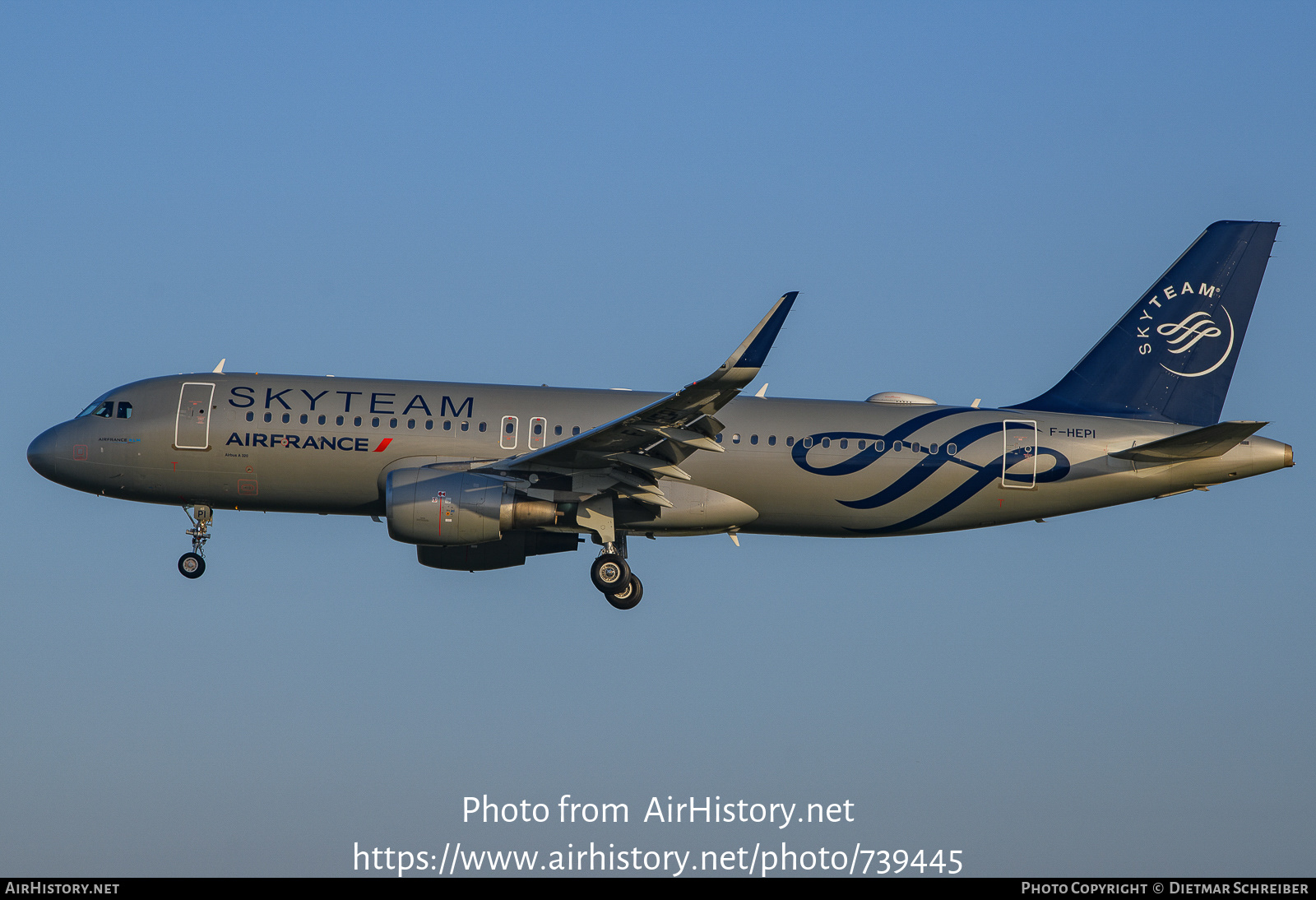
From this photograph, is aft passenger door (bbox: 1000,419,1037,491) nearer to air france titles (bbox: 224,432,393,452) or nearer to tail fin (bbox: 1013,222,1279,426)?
tail fin (bbox: 1013,222,1279,426)

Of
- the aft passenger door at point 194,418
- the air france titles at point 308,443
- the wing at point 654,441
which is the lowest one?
the wing at point 654,441

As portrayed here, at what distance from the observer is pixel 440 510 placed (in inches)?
1241

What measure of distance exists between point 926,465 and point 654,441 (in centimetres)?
681

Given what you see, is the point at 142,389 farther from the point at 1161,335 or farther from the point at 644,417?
the point at 1161,335

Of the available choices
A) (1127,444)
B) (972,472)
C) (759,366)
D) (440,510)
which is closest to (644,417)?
(759,366)

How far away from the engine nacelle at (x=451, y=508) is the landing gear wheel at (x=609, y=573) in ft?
7.12

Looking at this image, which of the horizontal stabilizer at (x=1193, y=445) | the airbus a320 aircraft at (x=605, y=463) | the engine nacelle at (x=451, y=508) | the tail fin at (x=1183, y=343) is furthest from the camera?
the tail fin at (x=1183, y=343)

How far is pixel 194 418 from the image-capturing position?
3397 cm

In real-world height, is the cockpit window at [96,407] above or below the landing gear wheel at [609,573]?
above

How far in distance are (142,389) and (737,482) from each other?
1437cm

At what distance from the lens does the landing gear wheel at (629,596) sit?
1319 inches

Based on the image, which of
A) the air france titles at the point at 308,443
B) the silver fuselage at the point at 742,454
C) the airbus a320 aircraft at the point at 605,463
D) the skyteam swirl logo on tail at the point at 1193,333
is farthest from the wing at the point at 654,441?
the skyteam swirl logo on tail at the point at 1193,333

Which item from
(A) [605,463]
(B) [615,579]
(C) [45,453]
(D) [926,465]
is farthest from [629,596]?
(C) [45,453]

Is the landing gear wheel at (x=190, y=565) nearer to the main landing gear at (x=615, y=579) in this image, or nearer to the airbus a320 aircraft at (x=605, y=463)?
the airbus a320 aircraft at (x=605, y=463)
